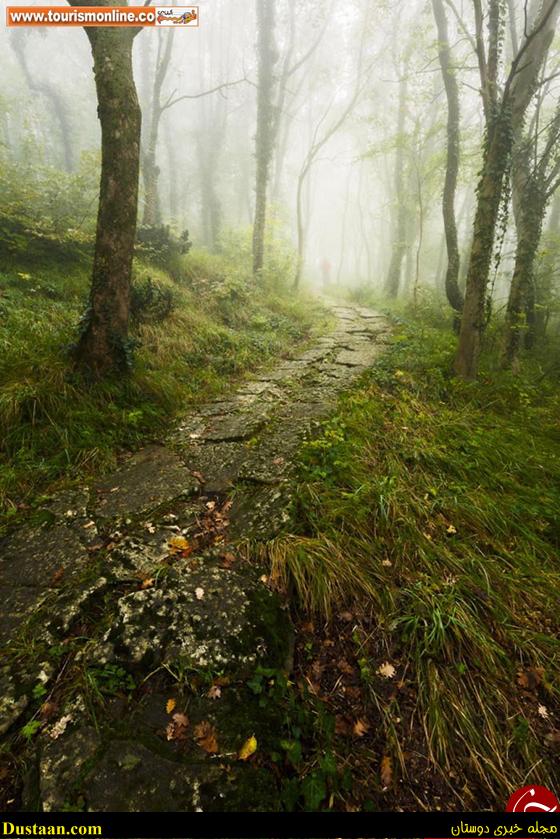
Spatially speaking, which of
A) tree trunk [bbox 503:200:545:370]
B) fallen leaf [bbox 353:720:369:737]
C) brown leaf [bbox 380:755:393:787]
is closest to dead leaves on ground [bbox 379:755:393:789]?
brown leaf [bbox 380:755:393:787]

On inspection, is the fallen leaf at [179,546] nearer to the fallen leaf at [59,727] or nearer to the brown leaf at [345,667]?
the fallen leaf at [59,727]

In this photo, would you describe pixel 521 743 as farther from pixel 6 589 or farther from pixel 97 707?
pixel 6 589

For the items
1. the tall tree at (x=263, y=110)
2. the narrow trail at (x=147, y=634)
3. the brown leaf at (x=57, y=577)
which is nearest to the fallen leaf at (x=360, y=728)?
the narrow trail at (x=147, y=634)

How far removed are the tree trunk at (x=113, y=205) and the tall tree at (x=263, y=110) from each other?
320 inches

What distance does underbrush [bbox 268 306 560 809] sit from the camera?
1733 millimetres

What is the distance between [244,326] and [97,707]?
23.1 feet

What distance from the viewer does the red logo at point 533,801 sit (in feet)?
5.25

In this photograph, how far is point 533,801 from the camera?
1629 millimetres

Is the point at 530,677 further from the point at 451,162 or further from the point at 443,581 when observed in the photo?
the point at 451,162

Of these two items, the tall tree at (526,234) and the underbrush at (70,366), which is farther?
the tall tree at (526,234)

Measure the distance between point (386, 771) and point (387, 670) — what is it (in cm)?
41

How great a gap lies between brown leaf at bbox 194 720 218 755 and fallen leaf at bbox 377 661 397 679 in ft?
3.07

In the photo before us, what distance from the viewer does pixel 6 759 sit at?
1.43 metres

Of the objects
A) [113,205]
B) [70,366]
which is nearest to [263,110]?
[113,205]
